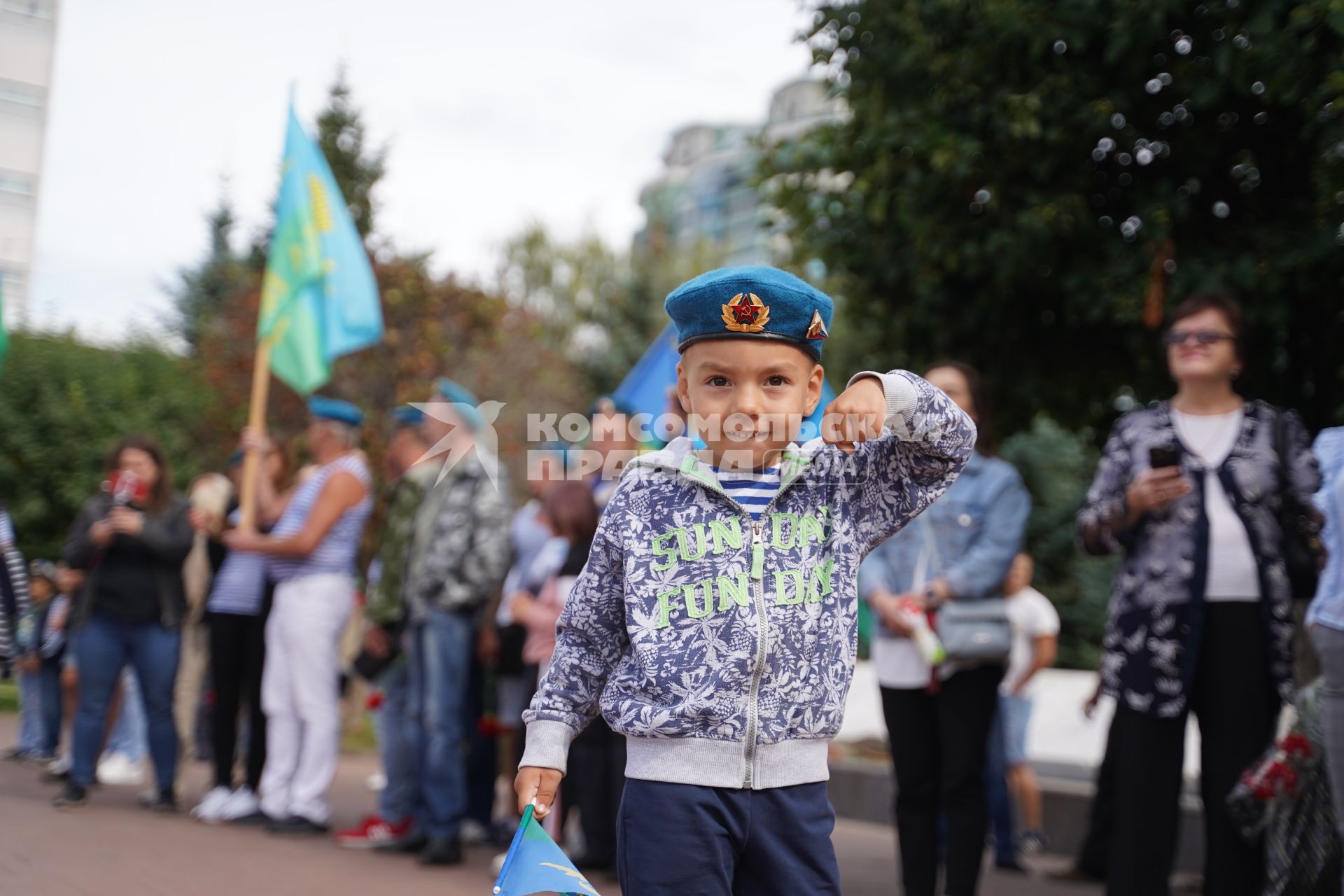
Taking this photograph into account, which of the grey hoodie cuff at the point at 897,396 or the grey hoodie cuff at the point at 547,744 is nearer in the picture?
the grey hoodie cuff at the point at 897,396

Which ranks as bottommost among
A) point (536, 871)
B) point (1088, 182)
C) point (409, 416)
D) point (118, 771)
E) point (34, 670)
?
point (118, 771)

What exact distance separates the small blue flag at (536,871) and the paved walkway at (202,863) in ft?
10.8

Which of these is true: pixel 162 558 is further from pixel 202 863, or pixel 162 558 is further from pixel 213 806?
pixel 202 863

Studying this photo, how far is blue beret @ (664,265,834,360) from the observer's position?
2.80 m

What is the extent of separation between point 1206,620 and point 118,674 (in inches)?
236

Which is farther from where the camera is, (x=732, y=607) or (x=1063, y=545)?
(x=1063, y=545)

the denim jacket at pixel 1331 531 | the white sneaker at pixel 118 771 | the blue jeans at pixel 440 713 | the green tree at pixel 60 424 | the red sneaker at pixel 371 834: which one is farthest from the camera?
the green tree at pixel 60 424

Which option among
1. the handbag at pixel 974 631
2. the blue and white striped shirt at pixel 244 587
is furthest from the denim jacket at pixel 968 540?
the blue and white striped shirt at pixel 244 587

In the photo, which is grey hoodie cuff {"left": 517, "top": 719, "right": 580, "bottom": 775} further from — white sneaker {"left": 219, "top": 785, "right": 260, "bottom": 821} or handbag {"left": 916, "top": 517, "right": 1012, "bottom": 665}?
white sneaker {"left": 219, "top": 785, "right": 260, "bottom": 821}

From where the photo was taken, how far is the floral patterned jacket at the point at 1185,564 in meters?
4.62

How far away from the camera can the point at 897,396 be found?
272 cm

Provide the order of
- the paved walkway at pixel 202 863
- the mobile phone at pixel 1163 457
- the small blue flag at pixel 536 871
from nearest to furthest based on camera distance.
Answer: the small blue flag at pixel 536 871
the mobile phone at pixel 1163 457
the paved walkway at pixel 202 863

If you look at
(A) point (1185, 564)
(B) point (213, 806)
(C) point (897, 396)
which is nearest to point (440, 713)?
(B) point (213, 806)

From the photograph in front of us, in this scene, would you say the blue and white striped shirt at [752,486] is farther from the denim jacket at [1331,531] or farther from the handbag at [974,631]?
the handbag at [974,631]
